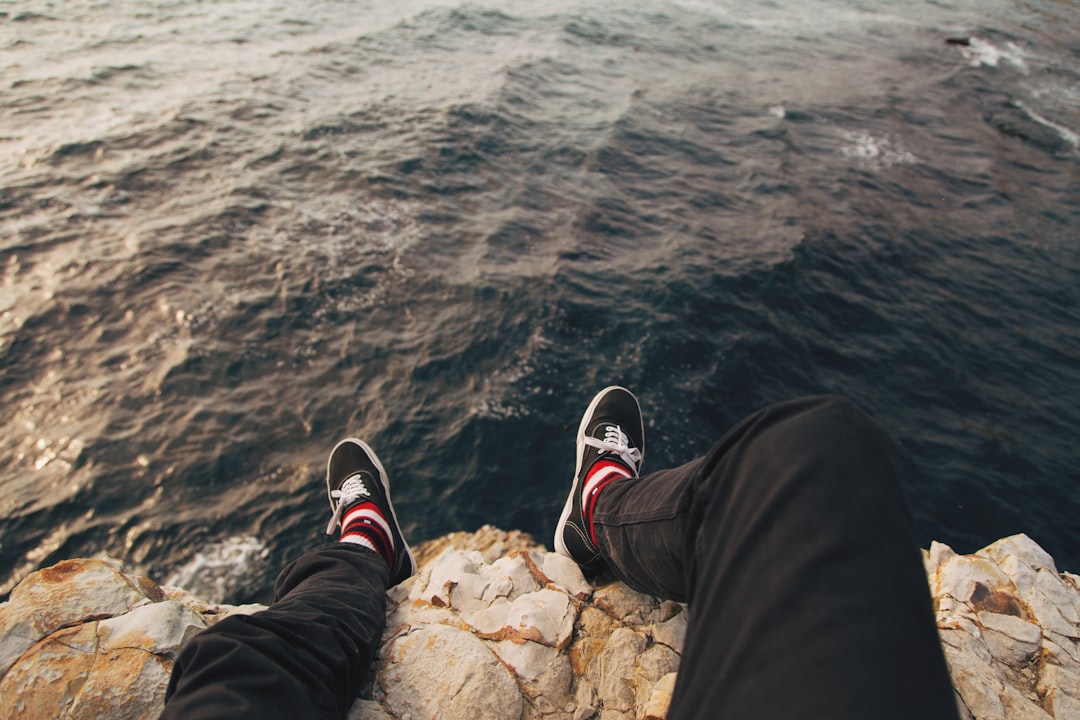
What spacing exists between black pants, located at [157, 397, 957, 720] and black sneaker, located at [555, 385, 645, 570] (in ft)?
2.99

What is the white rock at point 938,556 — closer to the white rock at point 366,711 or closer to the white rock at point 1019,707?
the white rock at point 1019,707

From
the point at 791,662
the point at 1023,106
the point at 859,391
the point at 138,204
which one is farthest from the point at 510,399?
the point at 1023,106

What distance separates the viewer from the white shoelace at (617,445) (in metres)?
3.30

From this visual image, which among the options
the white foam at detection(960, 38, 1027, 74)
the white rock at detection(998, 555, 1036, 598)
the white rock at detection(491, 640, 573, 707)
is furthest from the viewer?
the white foam at detection(960, 38, 1027, 74)

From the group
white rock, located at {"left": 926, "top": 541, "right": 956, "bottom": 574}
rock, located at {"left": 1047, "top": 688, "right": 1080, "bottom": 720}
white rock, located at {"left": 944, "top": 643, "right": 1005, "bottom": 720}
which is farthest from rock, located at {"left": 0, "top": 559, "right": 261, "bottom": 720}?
white rock, located at {"left": 926, "top": 541, "right": 956, "bottom": 574}

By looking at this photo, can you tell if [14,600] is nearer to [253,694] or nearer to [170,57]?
[253,694]

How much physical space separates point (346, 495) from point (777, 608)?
2979mm

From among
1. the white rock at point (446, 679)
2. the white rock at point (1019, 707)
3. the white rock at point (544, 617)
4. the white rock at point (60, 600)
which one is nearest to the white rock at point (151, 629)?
the white rock at point (60, 600)

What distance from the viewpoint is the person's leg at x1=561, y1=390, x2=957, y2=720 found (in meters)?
1.12

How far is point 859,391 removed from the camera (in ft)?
15.9

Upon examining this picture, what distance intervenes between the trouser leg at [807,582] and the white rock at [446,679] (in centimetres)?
109

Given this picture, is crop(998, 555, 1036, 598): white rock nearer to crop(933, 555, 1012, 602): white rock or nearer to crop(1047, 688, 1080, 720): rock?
crop(933, 555, 1012, 602): white rock

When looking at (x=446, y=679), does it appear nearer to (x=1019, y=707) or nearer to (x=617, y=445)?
(x=617, y=445)

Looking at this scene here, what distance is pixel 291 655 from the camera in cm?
177
